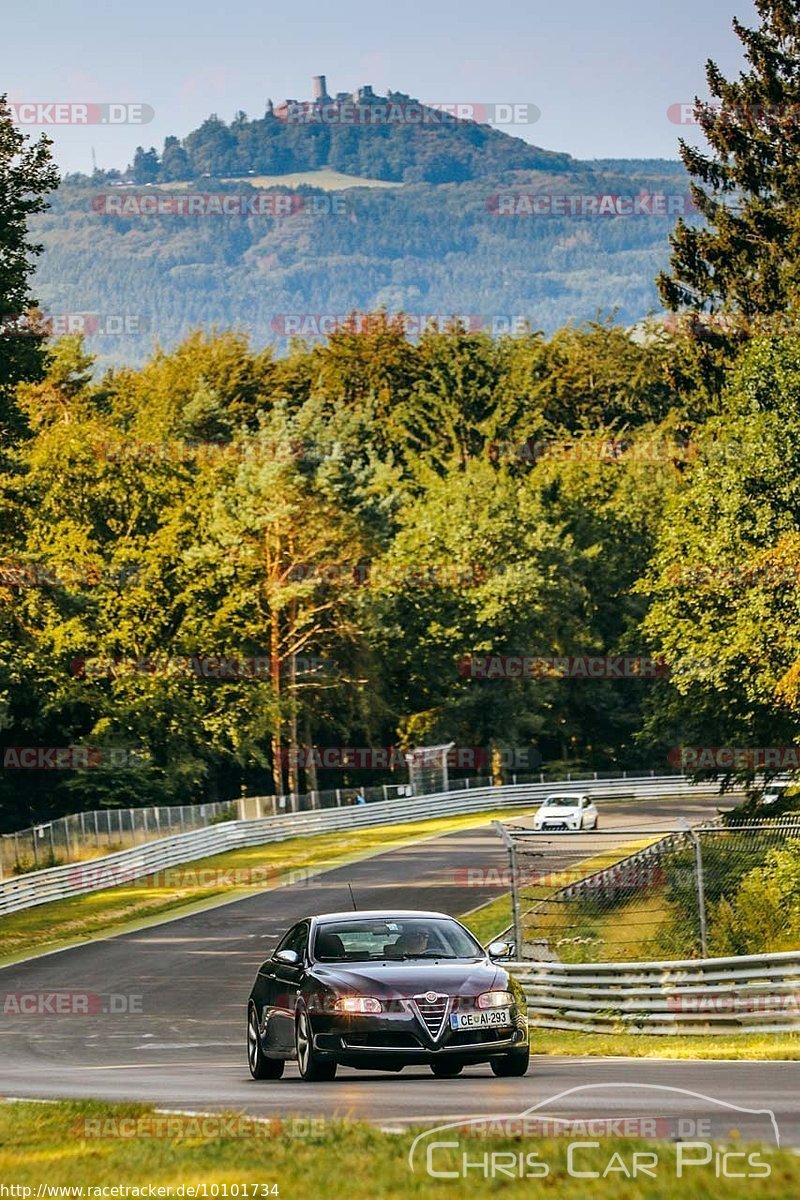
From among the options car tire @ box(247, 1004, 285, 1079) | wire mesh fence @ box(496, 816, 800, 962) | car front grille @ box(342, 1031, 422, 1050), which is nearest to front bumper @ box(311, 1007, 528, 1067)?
car front grille @ box(342, 1031, 422, 1050)

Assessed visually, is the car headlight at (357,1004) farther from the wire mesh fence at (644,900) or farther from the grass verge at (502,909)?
the grass verge at (502,909)

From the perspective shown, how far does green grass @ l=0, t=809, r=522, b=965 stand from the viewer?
4341cm

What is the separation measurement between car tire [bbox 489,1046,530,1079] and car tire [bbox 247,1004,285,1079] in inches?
79.8

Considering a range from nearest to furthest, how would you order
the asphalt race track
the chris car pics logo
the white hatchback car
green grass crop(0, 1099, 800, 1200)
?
1. green grass crop(0, 1099, 800, 1200)
2. the chris car pics logo
3. the asphalt race track
4. the white hatchback car

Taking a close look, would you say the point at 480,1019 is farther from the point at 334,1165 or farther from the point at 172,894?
the point at 172,894

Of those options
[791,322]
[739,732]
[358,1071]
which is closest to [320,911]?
[739,732]

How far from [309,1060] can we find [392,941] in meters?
1.39

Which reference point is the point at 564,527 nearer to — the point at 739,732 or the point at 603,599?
the point at 603,599

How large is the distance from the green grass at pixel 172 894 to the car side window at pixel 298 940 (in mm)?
23155

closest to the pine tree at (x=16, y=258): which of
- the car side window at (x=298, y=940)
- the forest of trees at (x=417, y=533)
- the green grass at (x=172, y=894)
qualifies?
the forest of trees at (x=417, y=533)

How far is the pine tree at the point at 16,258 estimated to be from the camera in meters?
41.0

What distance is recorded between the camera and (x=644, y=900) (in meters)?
37.4

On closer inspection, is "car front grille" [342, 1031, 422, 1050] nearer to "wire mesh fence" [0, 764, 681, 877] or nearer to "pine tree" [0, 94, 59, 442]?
"pine tree" [0, 94, 59, 442]

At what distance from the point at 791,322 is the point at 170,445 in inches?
1335
